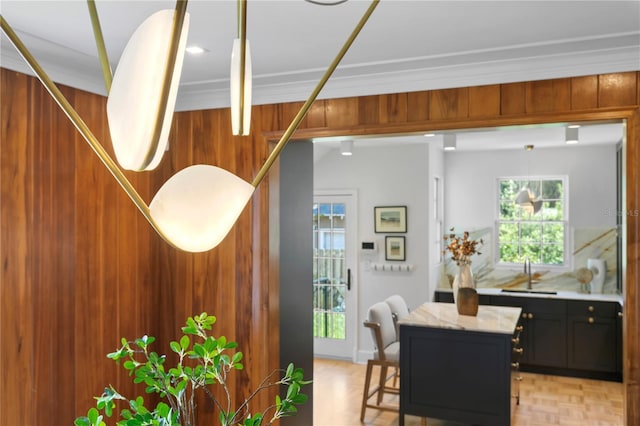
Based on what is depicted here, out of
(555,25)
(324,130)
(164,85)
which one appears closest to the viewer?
(164,85)

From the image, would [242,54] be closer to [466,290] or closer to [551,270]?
[466,290]

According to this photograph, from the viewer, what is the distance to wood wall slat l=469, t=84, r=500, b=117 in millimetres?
2896

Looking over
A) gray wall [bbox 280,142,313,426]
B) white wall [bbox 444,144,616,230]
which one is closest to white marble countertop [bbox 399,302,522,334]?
gray wall [bbox 280,142,313,426]

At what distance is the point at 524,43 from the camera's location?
2.58 metres

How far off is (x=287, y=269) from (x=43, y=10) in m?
2.10

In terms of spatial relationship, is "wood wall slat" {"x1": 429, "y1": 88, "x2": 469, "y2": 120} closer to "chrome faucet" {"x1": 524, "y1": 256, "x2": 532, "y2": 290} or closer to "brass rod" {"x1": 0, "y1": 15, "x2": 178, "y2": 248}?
"brass rod" {"x1": 0, "y1": 15, "x2": 178, "y2": 248}

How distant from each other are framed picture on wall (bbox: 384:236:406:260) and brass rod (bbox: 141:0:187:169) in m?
5.51

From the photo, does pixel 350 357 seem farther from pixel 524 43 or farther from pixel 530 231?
pixel 524 43

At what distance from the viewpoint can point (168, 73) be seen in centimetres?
77

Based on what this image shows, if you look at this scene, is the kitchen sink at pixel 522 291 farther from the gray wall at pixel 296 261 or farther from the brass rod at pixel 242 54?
the brass rod at pixel 242 54

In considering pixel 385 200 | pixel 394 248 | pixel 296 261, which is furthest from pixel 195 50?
pixel 394 248

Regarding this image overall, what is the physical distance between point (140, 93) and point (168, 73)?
74 millimetres

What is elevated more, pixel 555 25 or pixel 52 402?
pixel 555 25

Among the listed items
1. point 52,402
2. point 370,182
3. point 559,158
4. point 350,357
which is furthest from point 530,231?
point 52,402
